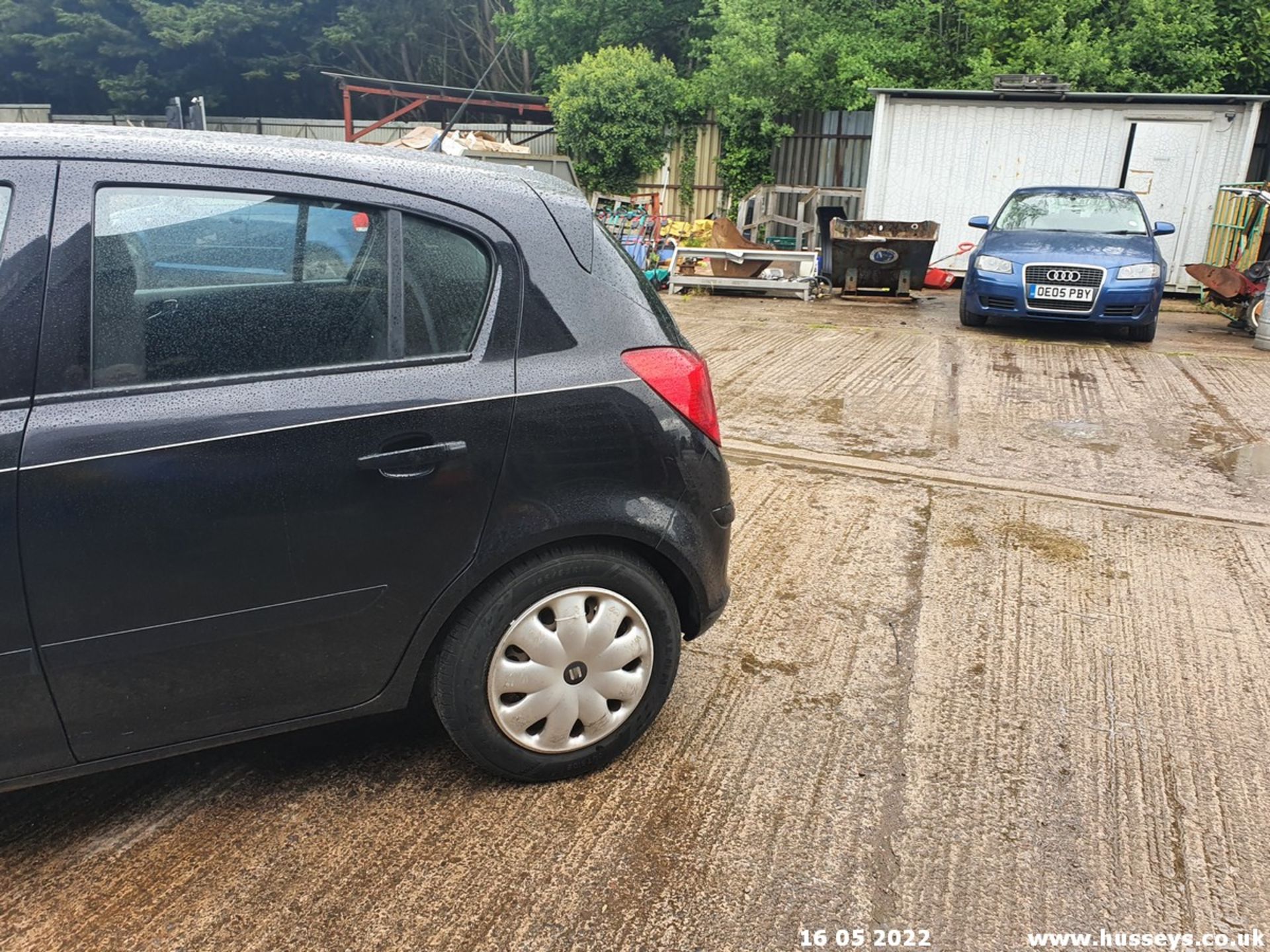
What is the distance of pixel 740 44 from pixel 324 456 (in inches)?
721

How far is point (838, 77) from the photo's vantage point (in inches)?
687

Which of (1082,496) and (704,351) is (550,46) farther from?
(1082,496)

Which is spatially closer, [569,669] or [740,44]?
[569,669]

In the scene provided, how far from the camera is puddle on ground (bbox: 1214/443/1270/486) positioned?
5531 millimetres

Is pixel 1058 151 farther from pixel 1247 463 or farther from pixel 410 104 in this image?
pixel 410 104

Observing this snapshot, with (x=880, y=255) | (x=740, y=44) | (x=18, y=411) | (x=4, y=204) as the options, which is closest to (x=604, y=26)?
(x=740, y=44)

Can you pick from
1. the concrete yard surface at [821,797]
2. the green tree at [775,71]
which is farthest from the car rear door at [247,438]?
the green tree at [775,71]

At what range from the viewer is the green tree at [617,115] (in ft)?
64.8

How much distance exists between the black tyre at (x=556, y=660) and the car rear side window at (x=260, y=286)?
2.05 ft

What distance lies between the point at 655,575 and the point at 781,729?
745mm

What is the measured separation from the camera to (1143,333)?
10.1 meters

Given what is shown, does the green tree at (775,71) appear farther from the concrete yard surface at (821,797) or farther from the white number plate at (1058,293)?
the concrete yard surface at (821,797)

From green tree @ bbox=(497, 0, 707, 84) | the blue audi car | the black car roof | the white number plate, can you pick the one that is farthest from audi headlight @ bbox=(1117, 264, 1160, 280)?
green tree @ bbox=(497, 0, 707, 84)

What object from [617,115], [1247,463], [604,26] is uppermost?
[604,26]
